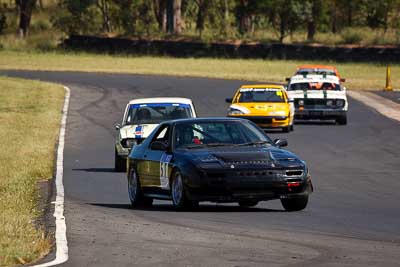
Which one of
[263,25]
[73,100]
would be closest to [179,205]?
[73,100]

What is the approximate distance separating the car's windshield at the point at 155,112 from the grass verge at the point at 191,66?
31.5m

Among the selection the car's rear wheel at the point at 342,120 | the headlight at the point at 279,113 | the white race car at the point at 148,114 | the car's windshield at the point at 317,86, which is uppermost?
the white race car at the point at 148,114

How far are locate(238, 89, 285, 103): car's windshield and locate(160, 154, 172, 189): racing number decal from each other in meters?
18.5

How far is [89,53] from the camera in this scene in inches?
3044

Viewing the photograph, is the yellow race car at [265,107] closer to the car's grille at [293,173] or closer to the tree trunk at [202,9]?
the car's grille at [293,173]

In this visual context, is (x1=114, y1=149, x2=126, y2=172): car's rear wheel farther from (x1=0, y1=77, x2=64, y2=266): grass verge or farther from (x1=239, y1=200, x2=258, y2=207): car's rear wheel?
(x1=239, y1=200, x2=258, y2=207): car's rear wheel

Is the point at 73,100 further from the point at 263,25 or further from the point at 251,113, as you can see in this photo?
the point at 263,25

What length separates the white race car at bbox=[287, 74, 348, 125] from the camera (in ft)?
118

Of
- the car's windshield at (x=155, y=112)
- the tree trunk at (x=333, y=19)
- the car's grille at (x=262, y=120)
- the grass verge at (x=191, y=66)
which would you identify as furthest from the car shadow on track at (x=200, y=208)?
the tree trunk at (x=333, y=19)

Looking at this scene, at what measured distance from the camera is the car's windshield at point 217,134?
1580cm

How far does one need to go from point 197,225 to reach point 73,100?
32.1 meters

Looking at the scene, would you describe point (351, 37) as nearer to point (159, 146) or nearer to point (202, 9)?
point (202, 9)

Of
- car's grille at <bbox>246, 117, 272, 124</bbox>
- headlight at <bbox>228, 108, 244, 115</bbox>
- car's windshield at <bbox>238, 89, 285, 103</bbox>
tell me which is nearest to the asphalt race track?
car's grille at <bbox>246, 117, 272, 124</bbox>

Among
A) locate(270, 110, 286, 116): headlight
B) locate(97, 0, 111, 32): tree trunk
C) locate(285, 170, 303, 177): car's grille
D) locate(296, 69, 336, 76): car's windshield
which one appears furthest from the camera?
locate(97, 0, 111, 32): tree trunk
